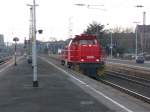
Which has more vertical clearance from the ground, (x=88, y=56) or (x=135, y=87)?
(x=88, y=56)

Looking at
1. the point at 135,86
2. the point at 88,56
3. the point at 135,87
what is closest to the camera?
the point at 135,87

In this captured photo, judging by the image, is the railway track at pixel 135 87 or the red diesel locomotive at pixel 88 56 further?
the red diesel locomotive at pixel 88 56

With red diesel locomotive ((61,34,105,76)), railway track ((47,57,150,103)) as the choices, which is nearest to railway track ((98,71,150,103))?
railway track ((47,57,150,103))

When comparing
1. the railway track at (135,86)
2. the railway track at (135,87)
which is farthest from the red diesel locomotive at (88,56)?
the railway track at (135,87)

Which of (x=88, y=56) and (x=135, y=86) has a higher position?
(x=88, y=56)

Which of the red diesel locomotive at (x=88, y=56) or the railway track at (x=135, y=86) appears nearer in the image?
the railway track at (x=135, y=86)

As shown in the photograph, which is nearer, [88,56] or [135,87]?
[135,87]

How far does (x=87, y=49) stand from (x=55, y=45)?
470 ft

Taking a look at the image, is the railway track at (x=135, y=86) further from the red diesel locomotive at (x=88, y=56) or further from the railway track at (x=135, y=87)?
the red diesel locomotive at (x=88, y=56)

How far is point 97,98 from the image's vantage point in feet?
65.3

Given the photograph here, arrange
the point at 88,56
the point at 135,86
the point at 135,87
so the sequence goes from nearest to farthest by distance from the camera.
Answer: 1. the point at 135,87
2. the point at 135,86
3. the point at 88,56

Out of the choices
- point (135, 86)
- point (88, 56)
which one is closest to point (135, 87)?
point (135, 86)

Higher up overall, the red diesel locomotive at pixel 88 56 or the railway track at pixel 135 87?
the red diesel locomotive at pixel 88 56

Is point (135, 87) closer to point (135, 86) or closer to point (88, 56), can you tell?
point (135, 86)
